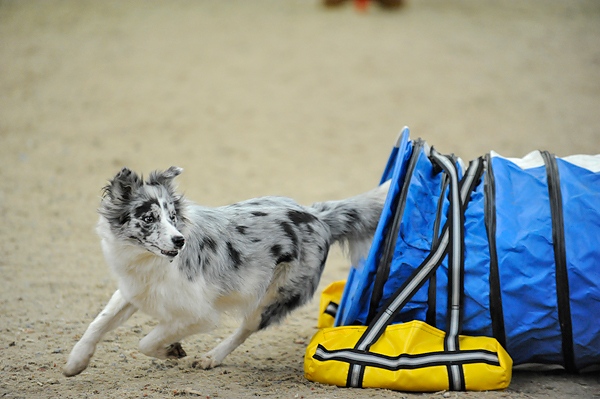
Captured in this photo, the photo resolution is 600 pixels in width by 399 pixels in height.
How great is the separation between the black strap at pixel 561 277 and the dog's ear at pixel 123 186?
7.64ft

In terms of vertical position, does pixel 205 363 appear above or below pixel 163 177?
below

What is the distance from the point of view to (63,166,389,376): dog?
2818mm

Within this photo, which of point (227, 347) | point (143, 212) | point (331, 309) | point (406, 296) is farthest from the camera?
point (331, 309)

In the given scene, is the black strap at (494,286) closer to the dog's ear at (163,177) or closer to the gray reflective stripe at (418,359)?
the gray reflective stripe at (418,359)

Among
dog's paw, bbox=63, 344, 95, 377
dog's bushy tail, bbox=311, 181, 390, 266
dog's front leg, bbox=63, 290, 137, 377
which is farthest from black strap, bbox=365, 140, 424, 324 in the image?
dog's paw, bbox=63, 344, 95, 377

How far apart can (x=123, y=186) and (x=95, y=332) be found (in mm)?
874

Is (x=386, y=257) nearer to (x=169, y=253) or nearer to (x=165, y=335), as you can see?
(x=169, y=253)

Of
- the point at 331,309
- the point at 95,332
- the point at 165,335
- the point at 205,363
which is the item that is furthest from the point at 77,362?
the point at 331,309

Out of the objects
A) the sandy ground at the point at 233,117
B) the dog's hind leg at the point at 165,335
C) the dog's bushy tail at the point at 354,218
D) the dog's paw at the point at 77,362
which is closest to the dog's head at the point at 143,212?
the dog's hind leg at the point at 165,335

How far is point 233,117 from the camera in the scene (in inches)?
382

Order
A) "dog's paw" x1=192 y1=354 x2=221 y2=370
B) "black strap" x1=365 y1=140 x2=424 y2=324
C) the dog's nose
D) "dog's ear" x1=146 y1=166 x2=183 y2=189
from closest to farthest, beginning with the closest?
1. the dog's nose
2. "dog's ear" x1=146 y1=166 x2=183 y2=189
3. "black strap" x1=365 y1=140 x2=424 y2=324
4. "dog's paw" x1=192 y1=354 x2=221 y2=370

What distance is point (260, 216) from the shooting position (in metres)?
3.24

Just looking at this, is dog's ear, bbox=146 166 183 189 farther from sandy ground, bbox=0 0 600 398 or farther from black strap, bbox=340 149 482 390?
black strap, bbox=340 149 482 390

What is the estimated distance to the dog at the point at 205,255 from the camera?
111 inches
